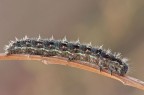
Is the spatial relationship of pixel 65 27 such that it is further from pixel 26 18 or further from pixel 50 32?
pixel 26 18

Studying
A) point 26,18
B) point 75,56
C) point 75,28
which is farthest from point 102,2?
point 75,56

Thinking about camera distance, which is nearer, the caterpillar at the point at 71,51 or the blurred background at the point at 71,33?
the caterpillar at the point at 71,51

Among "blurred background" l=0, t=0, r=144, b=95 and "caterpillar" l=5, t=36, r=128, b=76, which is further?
"blurred background" l=0, t=0, r=144, b=95

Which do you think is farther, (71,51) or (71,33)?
(71,33)
